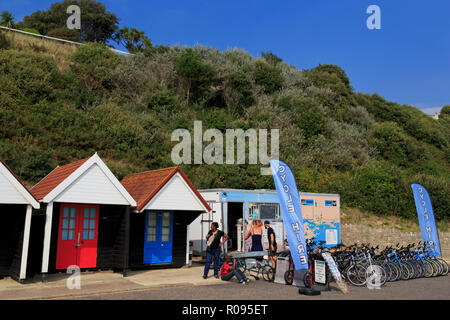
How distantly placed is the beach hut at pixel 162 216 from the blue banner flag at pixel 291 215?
3.97 meters

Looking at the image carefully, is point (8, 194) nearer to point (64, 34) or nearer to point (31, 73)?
point (31, 73)

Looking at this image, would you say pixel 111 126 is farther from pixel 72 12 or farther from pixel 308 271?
pixel 72 12

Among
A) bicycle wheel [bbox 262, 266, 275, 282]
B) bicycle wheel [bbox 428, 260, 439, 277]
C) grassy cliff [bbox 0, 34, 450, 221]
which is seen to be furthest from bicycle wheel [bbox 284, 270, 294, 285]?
grassy cliff [bbox 0, 34, 450, 221]

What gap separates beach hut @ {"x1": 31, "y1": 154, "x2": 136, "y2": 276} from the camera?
430 inches

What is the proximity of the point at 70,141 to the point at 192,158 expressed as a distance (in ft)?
25.9

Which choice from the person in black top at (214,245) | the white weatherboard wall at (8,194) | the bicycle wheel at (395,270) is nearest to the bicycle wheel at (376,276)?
the bicycle wheel at (395,270)

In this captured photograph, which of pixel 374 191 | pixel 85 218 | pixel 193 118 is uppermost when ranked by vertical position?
pixel 193 118

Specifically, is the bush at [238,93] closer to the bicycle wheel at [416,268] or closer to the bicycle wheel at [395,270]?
the bicycle wheel at [416,268]

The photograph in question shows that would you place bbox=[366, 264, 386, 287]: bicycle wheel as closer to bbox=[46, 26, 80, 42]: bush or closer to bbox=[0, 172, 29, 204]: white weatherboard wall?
bbox=[0, 172, 29, 204]: white weatherboard wall

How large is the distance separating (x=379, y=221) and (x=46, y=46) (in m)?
32.7

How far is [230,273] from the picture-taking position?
10742 mm

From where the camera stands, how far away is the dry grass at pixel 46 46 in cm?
3219

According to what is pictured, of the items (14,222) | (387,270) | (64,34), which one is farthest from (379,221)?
(64,34)
